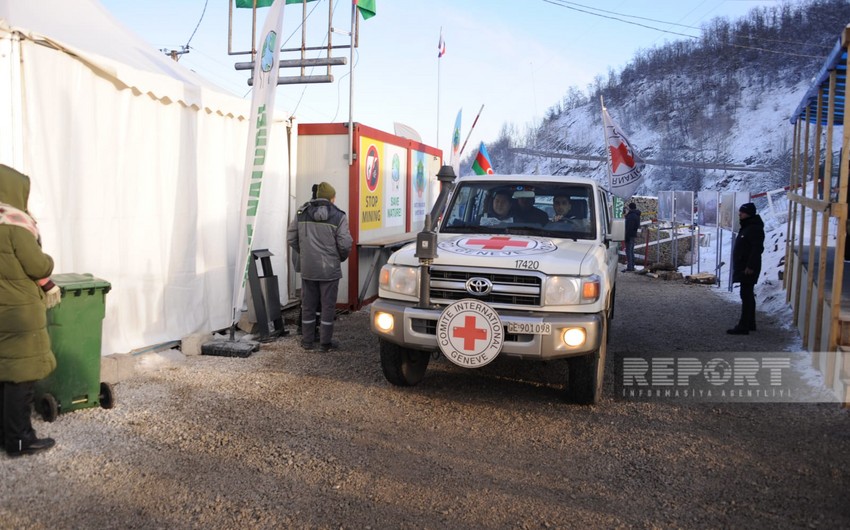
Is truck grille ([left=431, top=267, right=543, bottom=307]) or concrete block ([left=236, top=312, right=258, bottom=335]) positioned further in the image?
concrete block ([left=236, top=312, right=258, bottom=335])

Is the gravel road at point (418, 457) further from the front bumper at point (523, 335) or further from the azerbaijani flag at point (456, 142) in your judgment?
the azerbaijani flag at point (456, 142)

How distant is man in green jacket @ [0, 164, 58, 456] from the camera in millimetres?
4137

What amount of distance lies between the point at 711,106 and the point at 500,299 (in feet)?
204

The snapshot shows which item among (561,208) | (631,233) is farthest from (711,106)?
(561,208)

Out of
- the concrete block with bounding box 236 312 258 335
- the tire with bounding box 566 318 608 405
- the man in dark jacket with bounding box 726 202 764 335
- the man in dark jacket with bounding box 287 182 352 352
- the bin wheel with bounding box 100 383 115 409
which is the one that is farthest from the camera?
the man in dark jacket with bounding box 726 202 764 335

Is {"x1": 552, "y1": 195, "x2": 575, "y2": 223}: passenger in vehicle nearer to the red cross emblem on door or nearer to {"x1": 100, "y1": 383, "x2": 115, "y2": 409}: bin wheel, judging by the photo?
the red cross emblem on door

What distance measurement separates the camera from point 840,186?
6055mm

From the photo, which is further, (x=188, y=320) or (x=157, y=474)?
(x=188, y=320)

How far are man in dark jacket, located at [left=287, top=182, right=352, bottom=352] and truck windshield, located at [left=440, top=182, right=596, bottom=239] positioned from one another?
57.4 inches

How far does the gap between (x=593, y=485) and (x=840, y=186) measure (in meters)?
3.76

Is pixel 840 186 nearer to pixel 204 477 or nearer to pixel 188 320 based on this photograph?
pixel 204 477

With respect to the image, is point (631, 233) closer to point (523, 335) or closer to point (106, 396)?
point (523, 335)

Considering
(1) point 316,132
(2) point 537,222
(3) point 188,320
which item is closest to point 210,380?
(3) point 188,320

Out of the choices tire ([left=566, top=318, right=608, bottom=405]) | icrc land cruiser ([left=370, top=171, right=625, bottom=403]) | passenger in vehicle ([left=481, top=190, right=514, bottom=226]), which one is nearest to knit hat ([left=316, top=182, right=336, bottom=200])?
icrc land cruiser ([left=370, top=171, right=625, bottom=403])
